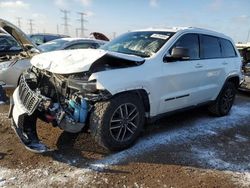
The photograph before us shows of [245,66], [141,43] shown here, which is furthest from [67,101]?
[245,66]

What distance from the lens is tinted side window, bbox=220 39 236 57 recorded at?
6723 mm

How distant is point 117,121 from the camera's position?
442 cm

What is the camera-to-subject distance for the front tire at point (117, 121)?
13.8 feet

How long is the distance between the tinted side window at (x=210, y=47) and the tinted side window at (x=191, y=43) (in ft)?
0.66

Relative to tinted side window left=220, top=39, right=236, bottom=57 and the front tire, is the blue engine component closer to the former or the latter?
the front tire

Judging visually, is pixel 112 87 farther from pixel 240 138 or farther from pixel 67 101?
pixel 240 138

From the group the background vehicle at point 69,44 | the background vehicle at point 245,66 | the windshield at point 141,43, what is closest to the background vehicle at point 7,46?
the background vehicle at point 69,44

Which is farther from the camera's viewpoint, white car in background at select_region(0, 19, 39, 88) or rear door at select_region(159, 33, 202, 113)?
white car in background at select_region(0, 19, 39, 88)

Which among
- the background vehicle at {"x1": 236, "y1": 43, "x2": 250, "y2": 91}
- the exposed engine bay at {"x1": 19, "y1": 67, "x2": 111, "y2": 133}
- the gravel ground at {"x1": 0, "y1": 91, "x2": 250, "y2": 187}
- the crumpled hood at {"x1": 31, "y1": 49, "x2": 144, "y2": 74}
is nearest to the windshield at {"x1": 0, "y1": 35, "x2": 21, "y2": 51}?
the gravel ground at {"x1": 0, "y1": 91, "x2": 250, "y2": 187}

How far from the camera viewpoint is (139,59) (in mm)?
4566

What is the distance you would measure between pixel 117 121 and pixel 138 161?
61 cm

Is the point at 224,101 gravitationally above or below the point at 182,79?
below

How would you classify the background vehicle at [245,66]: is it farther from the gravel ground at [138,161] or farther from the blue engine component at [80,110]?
the blue engine component at [80,110]

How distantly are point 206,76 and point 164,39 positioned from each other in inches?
50.1
